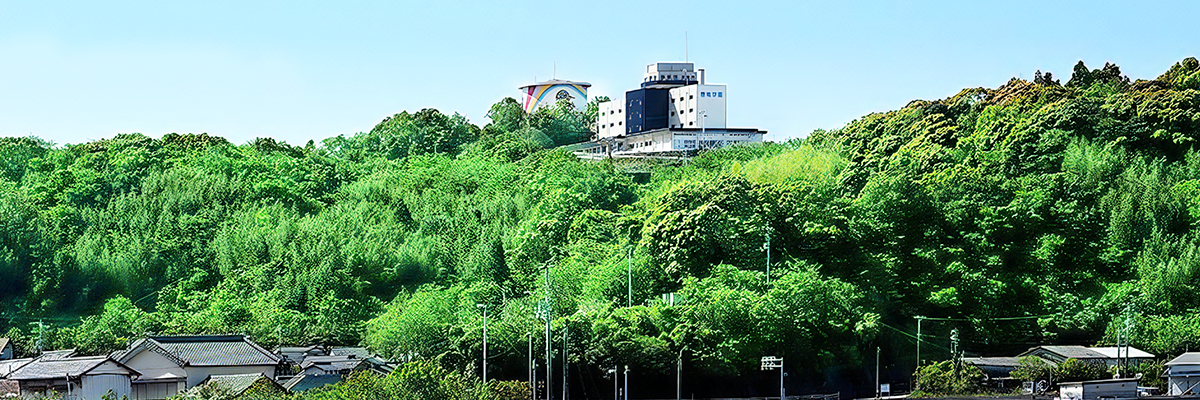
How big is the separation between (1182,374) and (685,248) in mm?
12798

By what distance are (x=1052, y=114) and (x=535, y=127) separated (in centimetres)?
3043

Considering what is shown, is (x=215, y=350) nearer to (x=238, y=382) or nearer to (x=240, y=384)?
(x=238, y=382)

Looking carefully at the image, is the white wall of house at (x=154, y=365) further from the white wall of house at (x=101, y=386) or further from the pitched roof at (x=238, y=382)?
the pitched roof at (x=238, y=382)

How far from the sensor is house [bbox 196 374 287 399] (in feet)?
85.0

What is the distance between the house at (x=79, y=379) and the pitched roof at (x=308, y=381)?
140 inches

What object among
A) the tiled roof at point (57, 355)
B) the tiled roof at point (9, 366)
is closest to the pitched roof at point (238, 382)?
the tiled roof at point (9, 366)

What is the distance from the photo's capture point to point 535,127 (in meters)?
69.1

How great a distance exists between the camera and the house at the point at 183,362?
97.1 ft

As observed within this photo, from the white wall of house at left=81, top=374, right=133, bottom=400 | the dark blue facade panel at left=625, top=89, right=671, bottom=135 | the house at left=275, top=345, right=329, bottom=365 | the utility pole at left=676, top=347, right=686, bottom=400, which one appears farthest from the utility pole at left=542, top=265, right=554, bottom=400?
the dark blue facade panel at left=625, top=89, right=671, bottom=135

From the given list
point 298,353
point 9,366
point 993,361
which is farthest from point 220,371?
point 993,361

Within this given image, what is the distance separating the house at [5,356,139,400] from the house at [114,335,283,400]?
377 mm

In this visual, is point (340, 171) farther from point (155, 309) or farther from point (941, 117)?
point (941, 117)

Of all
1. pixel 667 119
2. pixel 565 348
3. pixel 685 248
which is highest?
pixel 667 119

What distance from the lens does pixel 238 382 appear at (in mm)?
27672
